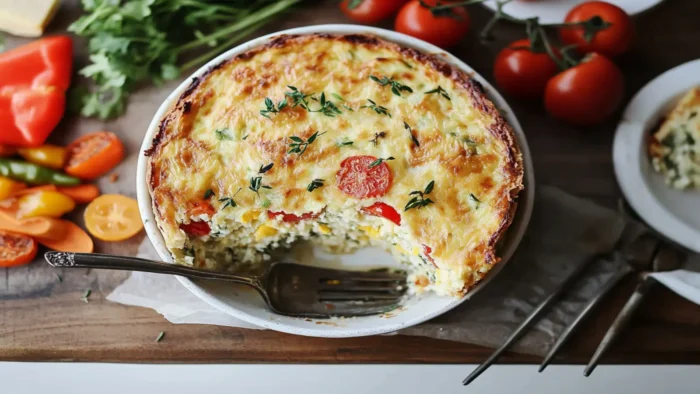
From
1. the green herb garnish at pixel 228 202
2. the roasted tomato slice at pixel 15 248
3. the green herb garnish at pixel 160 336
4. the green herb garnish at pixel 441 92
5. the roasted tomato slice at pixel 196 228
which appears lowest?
the green herb garnish at pixel 160 336

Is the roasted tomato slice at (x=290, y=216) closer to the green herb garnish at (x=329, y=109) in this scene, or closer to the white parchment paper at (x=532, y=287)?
the green herb garnish at (x=329, y=109)

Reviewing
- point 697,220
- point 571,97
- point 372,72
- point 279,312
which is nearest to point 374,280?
point 279,312

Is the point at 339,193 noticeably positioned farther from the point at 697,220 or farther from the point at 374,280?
the point at 697,220

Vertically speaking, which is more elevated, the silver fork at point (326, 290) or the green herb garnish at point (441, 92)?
the green herb garnish at point (441, 92)

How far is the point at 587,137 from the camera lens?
8.99ft

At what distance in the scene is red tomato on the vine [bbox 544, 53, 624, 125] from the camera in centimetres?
255

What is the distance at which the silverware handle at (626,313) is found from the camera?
8.19 ft

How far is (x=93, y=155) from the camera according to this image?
8.74 feet

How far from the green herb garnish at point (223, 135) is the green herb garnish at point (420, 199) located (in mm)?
666

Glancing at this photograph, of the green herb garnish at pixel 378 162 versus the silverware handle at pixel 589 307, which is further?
the silverware handle at pixel 589 307

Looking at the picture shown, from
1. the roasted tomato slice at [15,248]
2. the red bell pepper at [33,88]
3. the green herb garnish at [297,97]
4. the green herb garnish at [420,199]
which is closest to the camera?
the green herb garnish at [420,199]

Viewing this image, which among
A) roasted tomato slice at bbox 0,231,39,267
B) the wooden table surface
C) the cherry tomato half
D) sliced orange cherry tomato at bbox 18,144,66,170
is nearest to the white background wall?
the wooden table surface

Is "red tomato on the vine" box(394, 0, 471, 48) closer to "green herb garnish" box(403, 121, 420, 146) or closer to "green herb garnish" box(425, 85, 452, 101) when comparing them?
"green herb garnish" box(425, 85, 452, 101)

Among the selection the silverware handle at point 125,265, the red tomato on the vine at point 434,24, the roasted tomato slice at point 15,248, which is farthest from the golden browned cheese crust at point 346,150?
the roasted tomato slice at point 15,248
